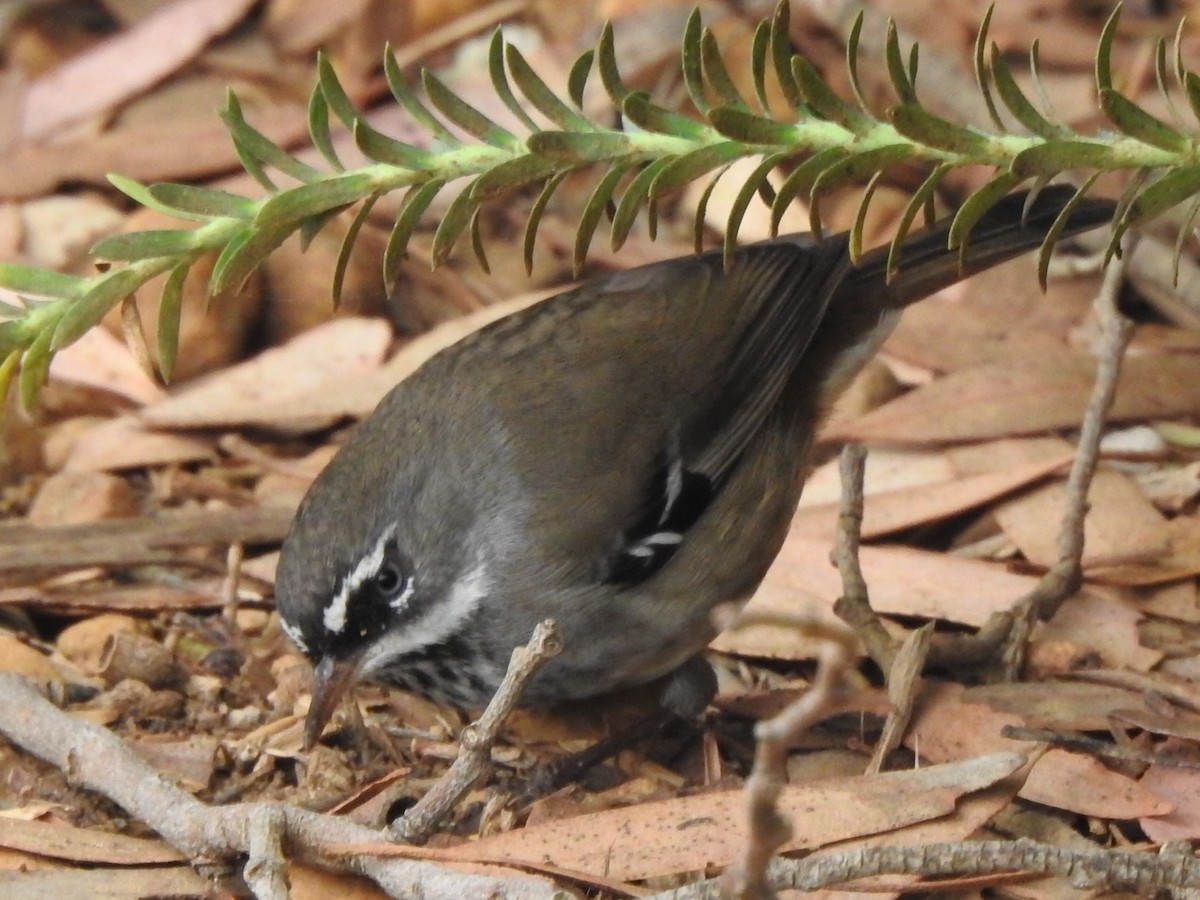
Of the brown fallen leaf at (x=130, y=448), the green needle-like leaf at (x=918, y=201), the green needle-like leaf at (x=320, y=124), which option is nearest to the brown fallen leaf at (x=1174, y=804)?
the green needle-like leaf at (x=918, y=201)

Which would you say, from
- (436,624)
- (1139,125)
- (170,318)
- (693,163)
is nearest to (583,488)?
(436,624)

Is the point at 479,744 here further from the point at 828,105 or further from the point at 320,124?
the point at 828,105

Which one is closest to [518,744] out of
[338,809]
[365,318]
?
[338,809]

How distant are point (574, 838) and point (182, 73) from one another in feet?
15.1

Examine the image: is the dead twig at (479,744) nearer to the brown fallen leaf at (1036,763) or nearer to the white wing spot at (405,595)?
the white wing spot at (405,595)

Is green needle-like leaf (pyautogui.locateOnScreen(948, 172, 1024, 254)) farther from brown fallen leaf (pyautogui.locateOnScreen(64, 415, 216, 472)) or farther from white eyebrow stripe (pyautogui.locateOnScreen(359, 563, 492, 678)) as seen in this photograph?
brown fallen leaf (pyautogui.locateOnScreen(64, 415, 216, 472))

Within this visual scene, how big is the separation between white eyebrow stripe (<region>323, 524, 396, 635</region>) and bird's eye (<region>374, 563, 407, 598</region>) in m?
0.03

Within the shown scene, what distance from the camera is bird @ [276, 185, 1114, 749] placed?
4047 millimetres

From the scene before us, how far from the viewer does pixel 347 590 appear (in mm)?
3938

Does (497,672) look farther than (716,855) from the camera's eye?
Yes

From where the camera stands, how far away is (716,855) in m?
3.55

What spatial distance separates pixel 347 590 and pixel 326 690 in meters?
0.25

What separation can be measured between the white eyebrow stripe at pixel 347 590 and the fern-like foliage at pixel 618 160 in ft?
2.42

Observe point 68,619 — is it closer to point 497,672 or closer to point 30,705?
point 30,705
